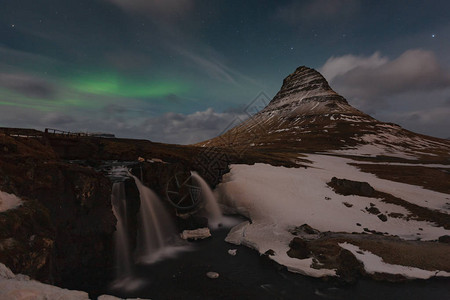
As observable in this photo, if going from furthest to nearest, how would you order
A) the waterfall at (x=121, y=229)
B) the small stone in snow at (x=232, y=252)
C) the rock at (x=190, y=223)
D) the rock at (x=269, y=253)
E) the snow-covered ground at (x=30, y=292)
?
the rock at (x=190, y=223) < the small stone in snow at (x=232, y=252) < the rock at (x=269, y=253) < the waterfall at (x=121, y=229) < the snow-covered ground at (x=30, y=292)

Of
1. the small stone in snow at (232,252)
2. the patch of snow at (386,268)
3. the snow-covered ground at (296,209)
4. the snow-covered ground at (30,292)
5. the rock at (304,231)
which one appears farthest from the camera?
the rock at (304,231)

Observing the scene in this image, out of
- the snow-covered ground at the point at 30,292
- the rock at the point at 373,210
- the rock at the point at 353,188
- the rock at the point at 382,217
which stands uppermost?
the rock at the point at 353,188

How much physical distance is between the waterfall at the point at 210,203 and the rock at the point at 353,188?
78.9ft

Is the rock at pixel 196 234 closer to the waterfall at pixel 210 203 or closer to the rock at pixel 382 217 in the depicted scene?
the waterfall at pixel 210 203

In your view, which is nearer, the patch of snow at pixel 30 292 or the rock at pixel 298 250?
the patch of snow at pixel 30 292

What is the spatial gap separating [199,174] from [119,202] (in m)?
20.2

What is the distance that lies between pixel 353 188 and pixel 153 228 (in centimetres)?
3870

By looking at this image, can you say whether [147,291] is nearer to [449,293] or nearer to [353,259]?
[353,259]

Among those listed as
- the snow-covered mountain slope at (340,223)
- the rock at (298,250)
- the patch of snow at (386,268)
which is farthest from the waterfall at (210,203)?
the patch of snow at (386,268)

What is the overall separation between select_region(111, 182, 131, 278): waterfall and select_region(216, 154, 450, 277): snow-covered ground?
41.0 ft

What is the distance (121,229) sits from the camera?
25.4 m

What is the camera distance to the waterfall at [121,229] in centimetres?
2375

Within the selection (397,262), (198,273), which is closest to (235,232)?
(198,273)

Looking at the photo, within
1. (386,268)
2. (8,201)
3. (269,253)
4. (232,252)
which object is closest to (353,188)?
(386,268)
